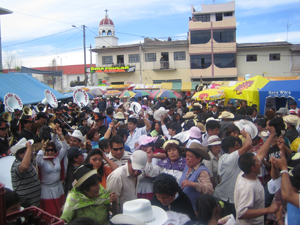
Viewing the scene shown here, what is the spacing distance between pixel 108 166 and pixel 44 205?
138 centimetres

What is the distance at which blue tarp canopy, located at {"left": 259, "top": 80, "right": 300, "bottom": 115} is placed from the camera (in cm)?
1136

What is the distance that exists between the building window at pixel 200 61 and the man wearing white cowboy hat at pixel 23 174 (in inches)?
1371

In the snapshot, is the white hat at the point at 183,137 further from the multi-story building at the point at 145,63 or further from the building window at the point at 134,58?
the building window at the point at 134,58

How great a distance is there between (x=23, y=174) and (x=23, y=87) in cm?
1230

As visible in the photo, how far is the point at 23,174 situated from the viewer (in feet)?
12.2

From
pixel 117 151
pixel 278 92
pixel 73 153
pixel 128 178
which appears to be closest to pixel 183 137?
pixel 117 151

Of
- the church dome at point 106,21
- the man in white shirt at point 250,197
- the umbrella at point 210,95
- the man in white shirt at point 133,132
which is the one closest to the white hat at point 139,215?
the man in white shirt at point 250,197

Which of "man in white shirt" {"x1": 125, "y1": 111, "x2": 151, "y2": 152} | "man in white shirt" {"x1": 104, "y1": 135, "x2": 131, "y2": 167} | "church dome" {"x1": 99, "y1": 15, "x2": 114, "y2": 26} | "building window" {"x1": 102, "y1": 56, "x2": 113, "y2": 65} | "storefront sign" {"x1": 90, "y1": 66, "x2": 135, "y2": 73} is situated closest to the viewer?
"man in white shirt" {"x1": 104, "y1": 135, "x2": 131, "y2": 167}

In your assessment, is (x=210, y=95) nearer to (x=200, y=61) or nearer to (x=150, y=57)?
(x=200, y=61)

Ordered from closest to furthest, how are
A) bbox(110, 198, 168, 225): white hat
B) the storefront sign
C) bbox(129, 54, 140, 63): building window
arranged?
bbox(110, 198, 168, 225): white hat < the storefront sign < bbox(129, 54, 140, 63): building window

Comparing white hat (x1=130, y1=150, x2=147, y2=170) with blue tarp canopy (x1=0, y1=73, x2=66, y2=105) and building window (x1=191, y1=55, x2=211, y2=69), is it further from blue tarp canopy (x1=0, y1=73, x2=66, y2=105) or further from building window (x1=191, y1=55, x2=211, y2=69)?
building window (x1=191, y1=55, x2=211, y2=69)

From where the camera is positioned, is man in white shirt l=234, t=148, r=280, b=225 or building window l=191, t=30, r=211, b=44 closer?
man in white shirt l=234, t=148, r=280, b=225

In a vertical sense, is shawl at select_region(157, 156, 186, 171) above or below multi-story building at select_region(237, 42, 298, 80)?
below

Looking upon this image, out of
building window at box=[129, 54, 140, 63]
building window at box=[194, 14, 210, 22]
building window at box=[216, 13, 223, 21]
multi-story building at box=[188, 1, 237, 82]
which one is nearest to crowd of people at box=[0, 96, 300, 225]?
multi-story building at box=[188, 1, 237, 82]
